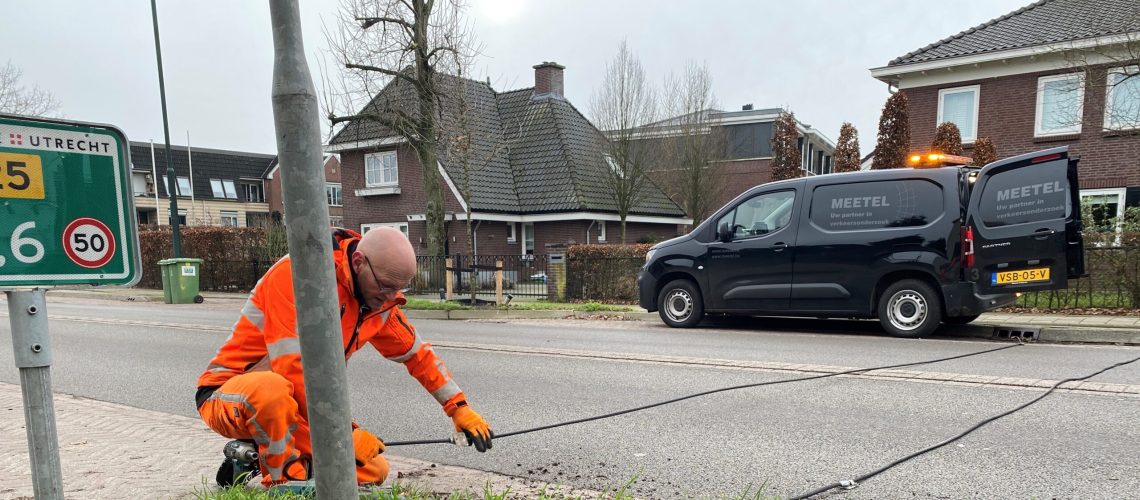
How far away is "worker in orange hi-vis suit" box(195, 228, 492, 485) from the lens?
9.46 feet

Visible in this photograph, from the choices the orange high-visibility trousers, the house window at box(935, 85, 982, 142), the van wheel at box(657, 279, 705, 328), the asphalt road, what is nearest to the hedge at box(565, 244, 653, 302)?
the van wheel at box(657, 279, 705, 328)

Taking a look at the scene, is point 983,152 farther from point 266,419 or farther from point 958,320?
point 266,419

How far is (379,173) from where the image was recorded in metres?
26.1

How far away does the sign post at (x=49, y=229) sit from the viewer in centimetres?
200

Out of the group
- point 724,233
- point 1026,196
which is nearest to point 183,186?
point 724,233

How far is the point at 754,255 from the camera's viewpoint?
9492 millimetres

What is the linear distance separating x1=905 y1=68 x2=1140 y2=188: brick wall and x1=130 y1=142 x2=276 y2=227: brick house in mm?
40759

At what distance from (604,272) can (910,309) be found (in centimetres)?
742

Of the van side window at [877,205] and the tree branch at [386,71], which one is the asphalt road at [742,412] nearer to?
the van side window at [877,205]

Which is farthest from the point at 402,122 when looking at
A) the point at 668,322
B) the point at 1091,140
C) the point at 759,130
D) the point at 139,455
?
the point at 759,130

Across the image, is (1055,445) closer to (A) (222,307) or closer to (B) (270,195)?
(A) (222,307)

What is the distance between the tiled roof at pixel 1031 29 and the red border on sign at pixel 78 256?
1963 centimetres

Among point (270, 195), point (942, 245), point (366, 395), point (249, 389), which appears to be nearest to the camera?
point (249, 389)

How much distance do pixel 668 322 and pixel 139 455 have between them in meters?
7.56
